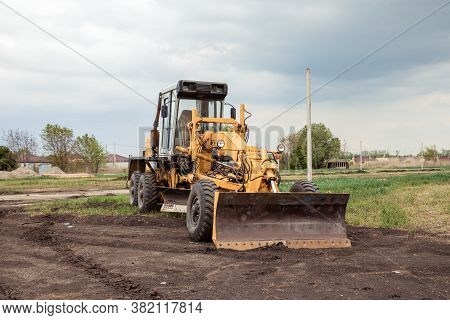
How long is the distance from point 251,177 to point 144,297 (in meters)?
5.30

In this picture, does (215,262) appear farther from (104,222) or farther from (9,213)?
(9,213)

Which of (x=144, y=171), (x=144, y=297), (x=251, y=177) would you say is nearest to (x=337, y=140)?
(x=144, y=171)

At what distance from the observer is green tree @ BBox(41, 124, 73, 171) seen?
67.4 metres

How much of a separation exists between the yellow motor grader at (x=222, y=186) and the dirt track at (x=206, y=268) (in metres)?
0.54

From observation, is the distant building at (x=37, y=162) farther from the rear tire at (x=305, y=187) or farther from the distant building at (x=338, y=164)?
the rear tire at (x=305, y=187)

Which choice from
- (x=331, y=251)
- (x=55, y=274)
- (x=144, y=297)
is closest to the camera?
(x=144, y=297)

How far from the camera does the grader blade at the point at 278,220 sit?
9.63 metres

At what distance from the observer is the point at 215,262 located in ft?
27.1

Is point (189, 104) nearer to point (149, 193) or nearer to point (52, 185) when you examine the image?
point (149, 193)

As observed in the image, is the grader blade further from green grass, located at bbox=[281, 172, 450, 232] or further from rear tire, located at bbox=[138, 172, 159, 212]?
rear tire, located at bbox=[138, 172, 159, 212]

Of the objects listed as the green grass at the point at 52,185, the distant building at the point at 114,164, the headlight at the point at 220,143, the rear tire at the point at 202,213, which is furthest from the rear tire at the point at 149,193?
the distant building at the point at 114,164

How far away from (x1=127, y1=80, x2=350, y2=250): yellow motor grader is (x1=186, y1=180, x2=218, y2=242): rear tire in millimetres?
19

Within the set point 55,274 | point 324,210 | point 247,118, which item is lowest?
point 55,274

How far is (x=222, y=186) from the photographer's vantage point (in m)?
11.5
